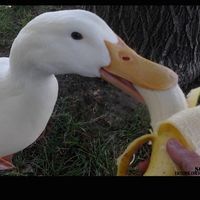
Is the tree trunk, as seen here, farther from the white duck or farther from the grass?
the white duck

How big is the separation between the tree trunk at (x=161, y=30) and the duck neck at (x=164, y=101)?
77 cm

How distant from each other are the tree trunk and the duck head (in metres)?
0.78

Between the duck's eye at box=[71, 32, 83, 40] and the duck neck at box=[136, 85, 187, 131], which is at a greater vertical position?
the duck's eye at box=[71, 32, 83, 40]

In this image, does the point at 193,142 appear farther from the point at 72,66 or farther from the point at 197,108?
the point at 72,66

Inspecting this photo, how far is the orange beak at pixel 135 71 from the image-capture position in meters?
1.00

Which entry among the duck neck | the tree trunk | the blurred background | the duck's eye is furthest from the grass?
the duck's eye

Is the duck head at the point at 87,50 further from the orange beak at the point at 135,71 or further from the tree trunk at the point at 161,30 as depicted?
the tree trunk at the point at 161,30

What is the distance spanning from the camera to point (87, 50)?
992 millimetres

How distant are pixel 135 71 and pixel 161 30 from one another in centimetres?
81

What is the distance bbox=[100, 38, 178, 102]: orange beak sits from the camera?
3.28 feet

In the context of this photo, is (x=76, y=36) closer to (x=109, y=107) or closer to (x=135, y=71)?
(x=135, y=71)

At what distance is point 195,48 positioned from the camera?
186 centimetres

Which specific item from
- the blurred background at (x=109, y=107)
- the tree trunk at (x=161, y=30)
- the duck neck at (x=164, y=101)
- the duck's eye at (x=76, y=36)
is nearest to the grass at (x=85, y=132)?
the blurred background at (x=109, y=107)

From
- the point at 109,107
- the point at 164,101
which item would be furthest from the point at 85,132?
the point at 164,101
